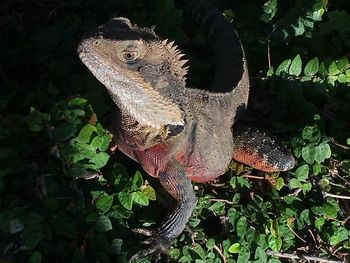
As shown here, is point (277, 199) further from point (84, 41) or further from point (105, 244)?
point (84, 41)

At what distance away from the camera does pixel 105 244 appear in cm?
358

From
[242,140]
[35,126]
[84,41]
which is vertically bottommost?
[242,140]

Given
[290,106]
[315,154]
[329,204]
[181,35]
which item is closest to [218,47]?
[181,35]

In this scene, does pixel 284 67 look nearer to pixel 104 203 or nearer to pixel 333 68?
pixel 333 68

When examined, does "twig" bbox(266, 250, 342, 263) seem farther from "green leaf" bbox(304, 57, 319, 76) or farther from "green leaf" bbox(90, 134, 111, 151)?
"green leaf" bbox(304, 57, 319, 76)

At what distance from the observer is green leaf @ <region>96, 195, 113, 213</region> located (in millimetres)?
3738

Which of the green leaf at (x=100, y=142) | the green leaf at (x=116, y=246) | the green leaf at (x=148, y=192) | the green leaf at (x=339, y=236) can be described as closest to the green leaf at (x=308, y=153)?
the green leaf at (x=339, y=236)

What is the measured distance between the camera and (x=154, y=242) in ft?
12.9

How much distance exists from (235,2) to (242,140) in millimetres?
1754

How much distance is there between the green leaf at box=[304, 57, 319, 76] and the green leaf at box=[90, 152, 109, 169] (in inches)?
75.6

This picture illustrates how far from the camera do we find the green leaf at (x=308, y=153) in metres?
4.45

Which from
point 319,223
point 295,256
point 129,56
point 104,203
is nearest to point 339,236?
point 319,223

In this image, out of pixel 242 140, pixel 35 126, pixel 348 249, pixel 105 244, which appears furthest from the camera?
pixel 242 140

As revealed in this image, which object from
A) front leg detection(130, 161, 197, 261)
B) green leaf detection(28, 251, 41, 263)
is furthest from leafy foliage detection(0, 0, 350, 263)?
front leg detection(130, 161, 197, 261)
